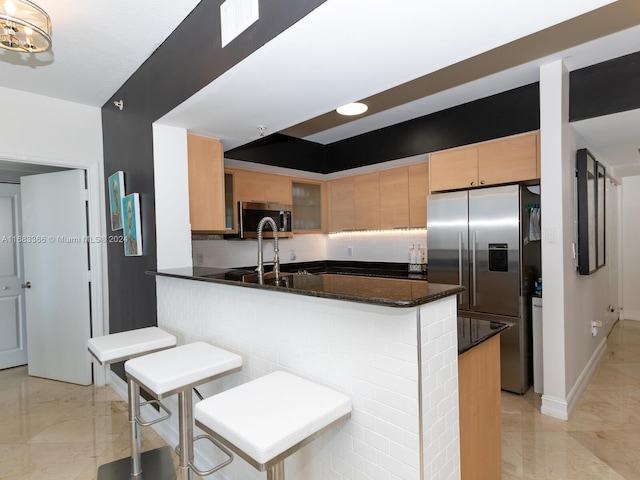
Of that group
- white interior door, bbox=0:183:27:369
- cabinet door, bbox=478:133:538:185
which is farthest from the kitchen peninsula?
white interior door, bbox=0:183:27:369

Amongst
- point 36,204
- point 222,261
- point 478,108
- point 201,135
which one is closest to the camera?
point 201,135

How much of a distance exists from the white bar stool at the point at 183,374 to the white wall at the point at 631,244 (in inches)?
243

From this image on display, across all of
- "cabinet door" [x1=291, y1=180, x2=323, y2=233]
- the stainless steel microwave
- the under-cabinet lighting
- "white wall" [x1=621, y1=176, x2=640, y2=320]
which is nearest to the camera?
the stainless steel microwave

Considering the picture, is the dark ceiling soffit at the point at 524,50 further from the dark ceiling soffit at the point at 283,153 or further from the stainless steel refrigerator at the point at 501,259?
the dark ceiling soffit at the point at 283,153

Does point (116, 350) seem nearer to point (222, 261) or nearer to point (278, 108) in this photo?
point (278, 108)

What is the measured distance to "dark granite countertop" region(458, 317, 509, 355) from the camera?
149cm

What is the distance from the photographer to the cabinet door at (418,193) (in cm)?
388

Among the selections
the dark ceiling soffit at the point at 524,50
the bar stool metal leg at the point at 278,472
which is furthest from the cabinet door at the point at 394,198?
the bar stool metal leg at the point at 278,472

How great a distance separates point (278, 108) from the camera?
2.28m

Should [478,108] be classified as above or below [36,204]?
above

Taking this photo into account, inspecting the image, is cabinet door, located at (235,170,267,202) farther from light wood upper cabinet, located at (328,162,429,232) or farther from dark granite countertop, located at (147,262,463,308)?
dark granite countertop, located at (147,262,463,308)

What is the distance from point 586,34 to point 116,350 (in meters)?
3.39

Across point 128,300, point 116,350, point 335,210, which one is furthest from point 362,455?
point 335,210

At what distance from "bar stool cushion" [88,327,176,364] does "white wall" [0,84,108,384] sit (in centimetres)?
154
